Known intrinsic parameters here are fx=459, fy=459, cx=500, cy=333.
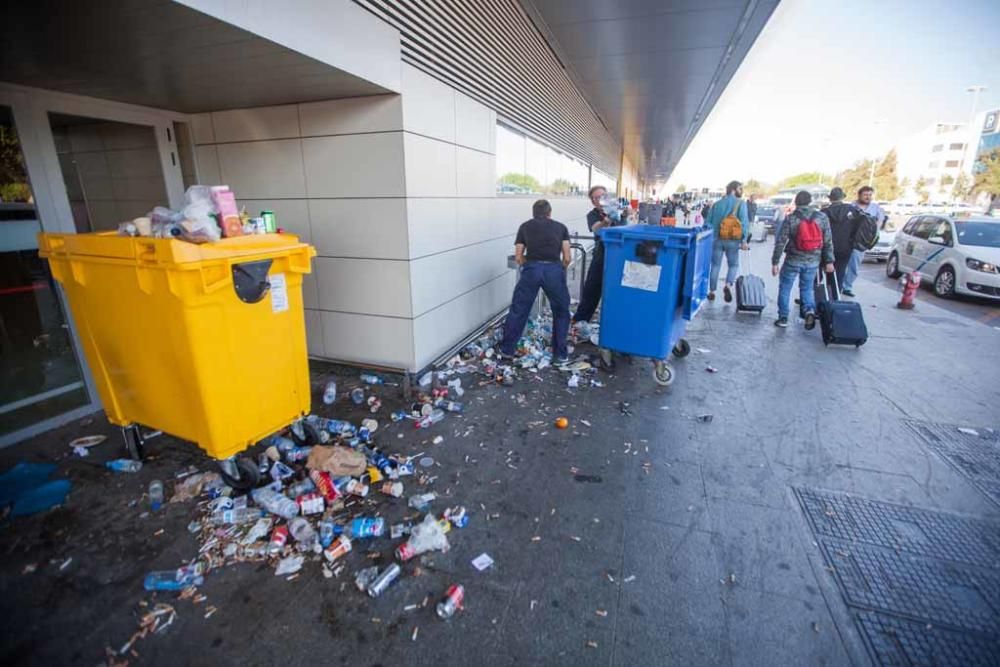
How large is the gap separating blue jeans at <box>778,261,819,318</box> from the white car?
415 cm

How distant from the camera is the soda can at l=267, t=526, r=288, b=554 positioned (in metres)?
2.37

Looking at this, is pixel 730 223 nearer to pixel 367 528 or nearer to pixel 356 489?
pixel 356 489

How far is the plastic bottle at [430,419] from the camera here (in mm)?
3708

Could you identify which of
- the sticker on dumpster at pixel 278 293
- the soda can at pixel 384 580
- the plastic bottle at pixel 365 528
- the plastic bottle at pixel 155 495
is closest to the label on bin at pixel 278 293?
the sticker on dumpster at pixel 278 293

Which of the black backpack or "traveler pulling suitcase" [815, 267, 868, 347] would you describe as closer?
"traveler pulling suitcase" [815, 267, 868, 347]

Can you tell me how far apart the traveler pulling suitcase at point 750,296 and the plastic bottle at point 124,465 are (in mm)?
7482

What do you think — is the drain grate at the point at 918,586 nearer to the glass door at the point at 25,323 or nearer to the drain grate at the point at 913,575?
the drain grate at the point at 913,575

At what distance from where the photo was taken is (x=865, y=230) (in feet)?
22.3

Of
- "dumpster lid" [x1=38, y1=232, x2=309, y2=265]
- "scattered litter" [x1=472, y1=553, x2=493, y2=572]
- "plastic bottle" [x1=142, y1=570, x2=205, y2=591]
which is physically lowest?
"scattered litter" [x1=472, y1=553, x2=493, y2=572]

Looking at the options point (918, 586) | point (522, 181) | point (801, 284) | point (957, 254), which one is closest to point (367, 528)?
point (918, 586)

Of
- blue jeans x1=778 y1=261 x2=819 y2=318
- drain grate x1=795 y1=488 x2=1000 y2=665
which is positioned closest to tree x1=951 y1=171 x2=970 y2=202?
blue jeans x1=778 y1=261 x2=819 y2=318

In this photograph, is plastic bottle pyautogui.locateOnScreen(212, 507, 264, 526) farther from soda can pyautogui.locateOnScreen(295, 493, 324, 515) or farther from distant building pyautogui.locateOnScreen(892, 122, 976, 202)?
distant building pyautogui.locateOnScreen(892, 122, 976, 202)

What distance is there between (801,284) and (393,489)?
20.5ft

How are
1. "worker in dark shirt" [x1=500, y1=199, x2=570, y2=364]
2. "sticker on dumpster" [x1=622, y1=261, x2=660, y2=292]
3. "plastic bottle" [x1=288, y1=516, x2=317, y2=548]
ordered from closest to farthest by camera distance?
"plastic bottle" [x1=288, y1=516, x2=317, y2=548]
"sticker on dumpster" [x1=622, y1=261, x2=660, y2=292]
"worker in dark shirt" [x1=500, y1=199, x2=570, y2=364]
